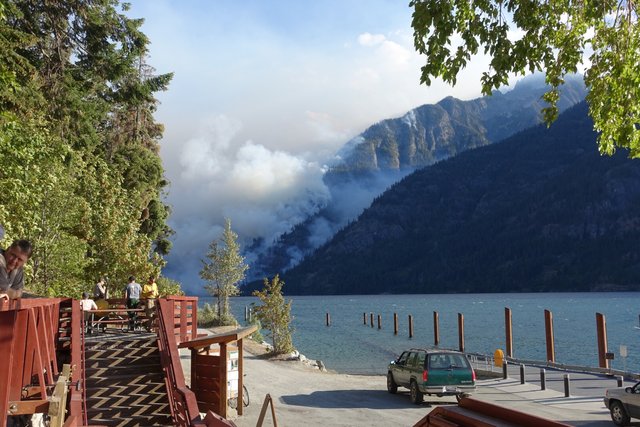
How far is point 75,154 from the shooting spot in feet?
101

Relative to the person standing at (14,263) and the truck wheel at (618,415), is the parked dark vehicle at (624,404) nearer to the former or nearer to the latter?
the truck wheel at (618,415)

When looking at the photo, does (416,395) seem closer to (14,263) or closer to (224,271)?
(14,263)

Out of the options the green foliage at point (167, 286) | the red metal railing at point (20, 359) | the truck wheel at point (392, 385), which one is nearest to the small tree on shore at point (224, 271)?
the green foliage at point (167, 286)

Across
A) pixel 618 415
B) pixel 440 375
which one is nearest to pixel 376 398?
pixel 440 375

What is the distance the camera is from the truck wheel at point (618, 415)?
1609 cm

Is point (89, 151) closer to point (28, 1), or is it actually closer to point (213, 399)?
point (28, 1)

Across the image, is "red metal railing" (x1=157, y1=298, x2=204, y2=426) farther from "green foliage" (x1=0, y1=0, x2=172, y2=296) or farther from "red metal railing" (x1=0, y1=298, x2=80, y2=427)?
"green foliage" (x1=0, y1=0, x2=172, y2=296)

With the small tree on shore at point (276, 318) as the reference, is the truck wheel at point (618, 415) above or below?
below

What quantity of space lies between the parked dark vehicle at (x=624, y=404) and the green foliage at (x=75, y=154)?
18.1 meters

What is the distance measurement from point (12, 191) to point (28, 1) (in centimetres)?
1384

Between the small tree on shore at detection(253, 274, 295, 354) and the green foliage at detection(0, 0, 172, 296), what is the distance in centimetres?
712

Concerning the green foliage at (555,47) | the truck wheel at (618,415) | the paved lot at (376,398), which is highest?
the green foliage at (555,47)

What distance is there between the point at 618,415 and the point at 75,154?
85.6ft

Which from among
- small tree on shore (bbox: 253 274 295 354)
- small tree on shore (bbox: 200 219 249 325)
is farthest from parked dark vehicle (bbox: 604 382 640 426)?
small tree on shore (bbox: 200 219 249 325)
